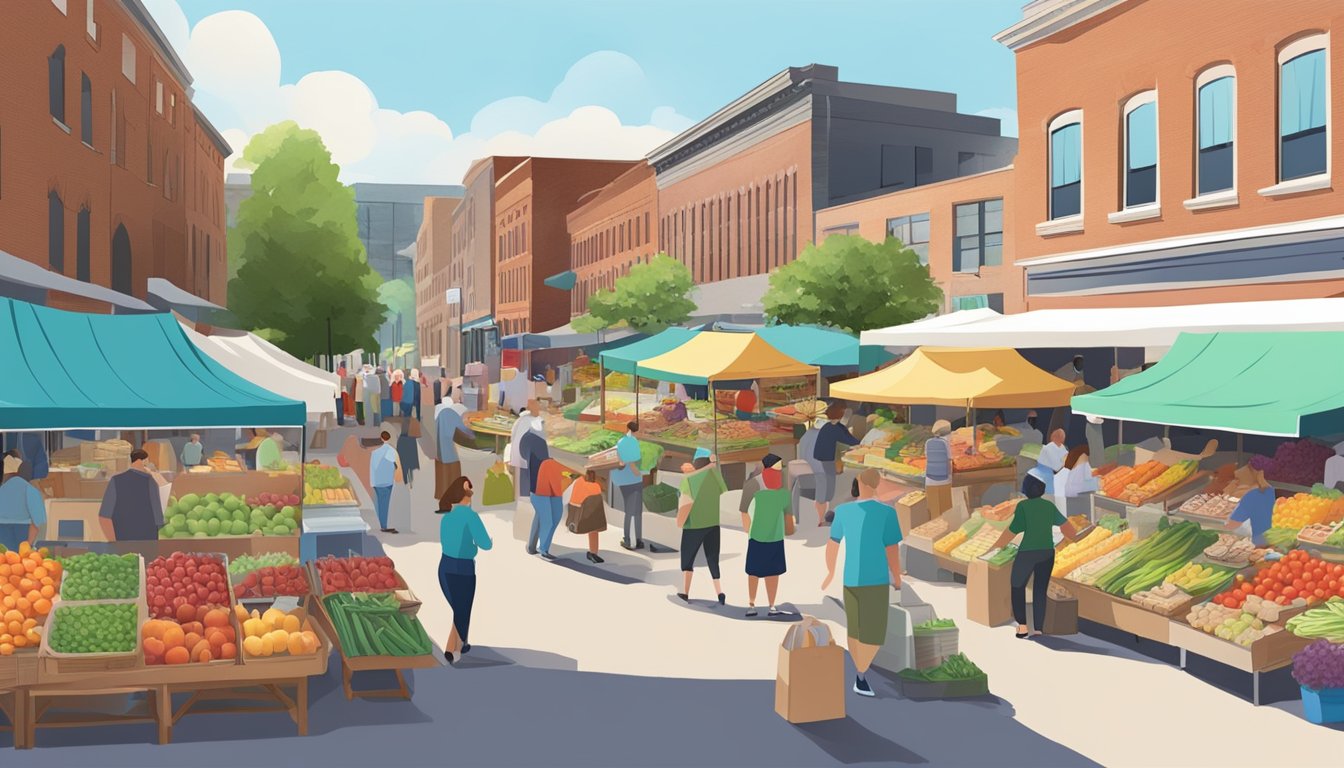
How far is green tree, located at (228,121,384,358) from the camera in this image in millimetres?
53594

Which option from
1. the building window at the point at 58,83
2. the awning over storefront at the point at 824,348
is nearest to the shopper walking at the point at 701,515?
the awning over storefront at the point at 824,348

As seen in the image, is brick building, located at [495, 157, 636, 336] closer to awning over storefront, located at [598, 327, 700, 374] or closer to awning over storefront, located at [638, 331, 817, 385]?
awning over storefront, located at [598, 327, 700, 374]

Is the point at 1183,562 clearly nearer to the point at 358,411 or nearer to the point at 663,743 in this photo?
the point at 663,743

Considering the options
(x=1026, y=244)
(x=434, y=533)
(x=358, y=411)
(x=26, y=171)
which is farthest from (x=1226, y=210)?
(x=358, y=411)

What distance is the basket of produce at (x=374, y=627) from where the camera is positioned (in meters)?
9.97

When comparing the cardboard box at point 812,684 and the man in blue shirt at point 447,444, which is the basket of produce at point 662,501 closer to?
the man in blue shirt at point 447,444

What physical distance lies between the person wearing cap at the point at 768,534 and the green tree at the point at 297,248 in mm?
43121

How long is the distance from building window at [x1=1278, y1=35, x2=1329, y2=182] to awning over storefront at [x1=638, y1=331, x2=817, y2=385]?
848 centimetres

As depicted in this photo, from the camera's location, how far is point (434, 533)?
63.1 feet

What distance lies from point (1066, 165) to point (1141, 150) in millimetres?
2556

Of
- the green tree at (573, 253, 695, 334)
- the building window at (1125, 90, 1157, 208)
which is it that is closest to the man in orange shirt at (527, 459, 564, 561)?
the building window at (1125, 90, 1157, 208)

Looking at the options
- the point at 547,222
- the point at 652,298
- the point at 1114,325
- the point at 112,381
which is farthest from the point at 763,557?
the point at 547,222

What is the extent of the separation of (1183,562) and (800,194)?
36.9 metres

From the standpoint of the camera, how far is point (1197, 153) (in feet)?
69.1
